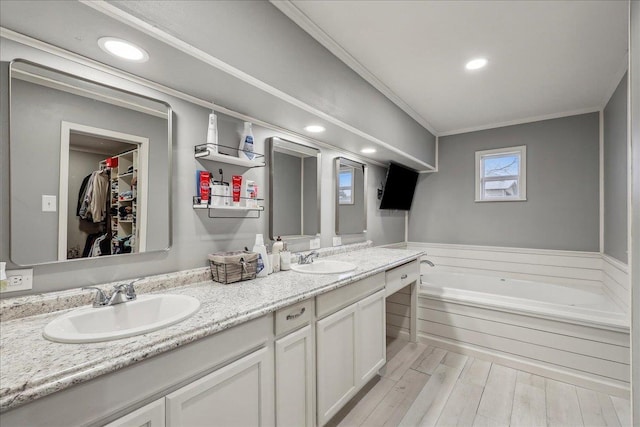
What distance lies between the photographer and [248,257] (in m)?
1.60

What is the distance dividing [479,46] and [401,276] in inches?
73.1

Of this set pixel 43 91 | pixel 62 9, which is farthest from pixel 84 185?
pixel 62 9

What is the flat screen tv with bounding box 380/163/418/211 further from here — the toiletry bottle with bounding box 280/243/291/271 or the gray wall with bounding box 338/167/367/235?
the toiletry bottle with bounding box 280/243/291/271

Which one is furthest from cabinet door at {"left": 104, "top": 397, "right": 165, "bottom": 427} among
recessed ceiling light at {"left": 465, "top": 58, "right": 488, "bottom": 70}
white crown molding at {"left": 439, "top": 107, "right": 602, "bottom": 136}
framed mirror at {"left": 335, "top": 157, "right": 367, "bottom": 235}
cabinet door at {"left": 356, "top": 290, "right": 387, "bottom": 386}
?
white crown molding at {"left": 439, "top": 107, "right": 602, "bottom": 136}

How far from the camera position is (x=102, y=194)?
4.10ft

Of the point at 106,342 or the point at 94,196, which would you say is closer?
the point at 106,342

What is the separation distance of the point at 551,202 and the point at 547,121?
981 millimetres

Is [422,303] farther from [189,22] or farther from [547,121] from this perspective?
[189,22]

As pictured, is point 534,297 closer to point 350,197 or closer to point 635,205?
point 350,197

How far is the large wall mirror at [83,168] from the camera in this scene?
1.05 m

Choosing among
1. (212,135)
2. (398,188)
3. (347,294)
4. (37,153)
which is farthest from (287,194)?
(398,188)

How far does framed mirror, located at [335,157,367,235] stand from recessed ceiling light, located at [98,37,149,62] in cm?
182

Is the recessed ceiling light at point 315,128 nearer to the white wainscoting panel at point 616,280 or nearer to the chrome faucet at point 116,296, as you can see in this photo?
the chrome faucet at point 116,296

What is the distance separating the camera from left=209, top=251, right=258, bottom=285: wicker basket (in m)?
1.51
